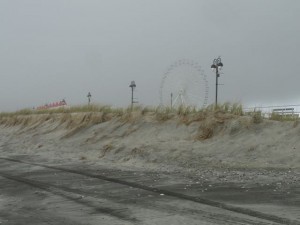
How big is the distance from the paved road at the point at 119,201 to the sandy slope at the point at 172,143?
247 cm

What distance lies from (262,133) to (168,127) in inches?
160

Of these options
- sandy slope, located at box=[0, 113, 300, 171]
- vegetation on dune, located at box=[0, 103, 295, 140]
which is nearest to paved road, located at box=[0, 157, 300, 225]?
sandy slope, located at box=[0, 113, 300, 171]

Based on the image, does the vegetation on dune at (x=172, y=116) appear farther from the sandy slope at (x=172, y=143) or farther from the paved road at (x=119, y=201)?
the paved road at (x=119, y=201)

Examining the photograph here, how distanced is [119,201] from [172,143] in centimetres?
726

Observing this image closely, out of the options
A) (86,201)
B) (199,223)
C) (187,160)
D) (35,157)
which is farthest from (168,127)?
(199,223)

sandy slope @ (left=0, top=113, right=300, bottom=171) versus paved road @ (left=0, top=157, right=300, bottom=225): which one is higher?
sandy slope @ (left=0, top=113, right=300, bottom=171)

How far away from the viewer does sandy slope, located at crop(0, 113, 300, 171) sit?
1267 centimetres

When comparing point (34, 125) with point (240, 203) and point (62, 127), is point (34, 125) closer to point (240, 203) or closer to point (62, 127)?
point (62, 127)

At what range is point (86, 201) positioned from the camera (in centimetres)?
812

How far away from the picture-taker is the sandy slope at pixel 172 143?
41.6ft

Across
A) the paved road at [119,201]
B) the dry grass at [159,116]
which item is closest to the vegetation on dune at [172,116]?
the dry grass at [159,116]

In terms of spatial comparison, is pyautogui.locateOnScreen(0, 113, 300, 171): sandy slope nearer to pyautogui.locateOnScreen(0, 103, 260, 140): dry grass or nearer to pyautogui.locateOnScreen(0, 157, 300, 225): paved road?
pyautogui.locateOnScreen(0, 103, 260, 140): dry grass

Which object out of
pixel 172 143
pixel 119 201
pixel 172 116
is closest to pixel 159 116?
→ pixel 172 116

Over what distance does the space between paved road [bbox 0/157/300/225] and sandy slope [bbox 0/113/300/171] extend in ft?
8.10
